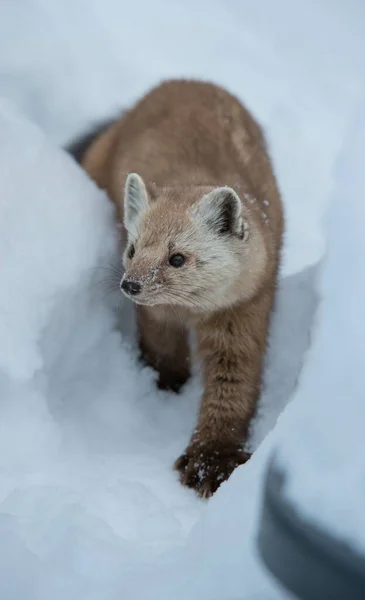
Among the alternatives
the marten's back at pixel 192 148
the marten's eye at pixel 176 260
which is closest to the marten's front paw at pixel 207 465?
the marten's eye at pixel 176 260

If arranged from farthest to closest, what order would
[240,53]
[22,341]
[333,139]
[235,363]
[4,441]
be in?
[240,53], [333,139], [235,363], [22,341], [4,441]

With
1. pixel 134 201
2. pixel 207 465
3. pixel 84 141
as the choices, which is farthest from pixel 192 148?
pixel 207 465

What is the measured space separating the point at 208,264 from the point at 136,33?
2855 millimetres

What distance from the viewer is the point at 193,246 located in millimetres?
2955

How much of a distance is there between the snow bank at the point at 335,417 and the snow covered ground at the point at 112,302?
146mm

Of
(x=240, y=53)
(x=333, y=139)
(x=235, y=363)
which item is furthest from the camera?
(x=240, y=53)

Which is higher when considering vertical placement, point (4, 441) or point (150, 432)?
point (4, 441)

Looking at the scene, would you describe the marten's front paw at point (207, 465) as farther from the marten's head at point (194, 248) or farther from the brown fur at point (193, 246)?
the marten's head at point (194, 248)

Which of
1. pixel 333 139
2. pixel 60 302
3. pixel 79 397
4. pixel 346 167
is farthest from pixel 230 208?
pixel 333 139

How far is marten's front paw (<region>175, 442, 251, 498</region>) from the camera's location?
2879mm

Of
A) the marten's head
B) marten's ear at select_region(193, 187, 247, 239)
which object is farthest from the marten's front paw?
marten's ear at select_region(193, 187, 247, 239)

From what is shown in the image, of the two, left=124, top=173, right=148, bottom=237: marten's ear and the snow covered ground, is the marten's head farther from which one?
the snow covered ground

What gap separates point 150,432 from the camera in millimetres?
3254

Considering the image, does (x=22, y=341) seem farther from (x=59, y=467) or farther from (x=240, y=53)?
(x=240, y=53)
